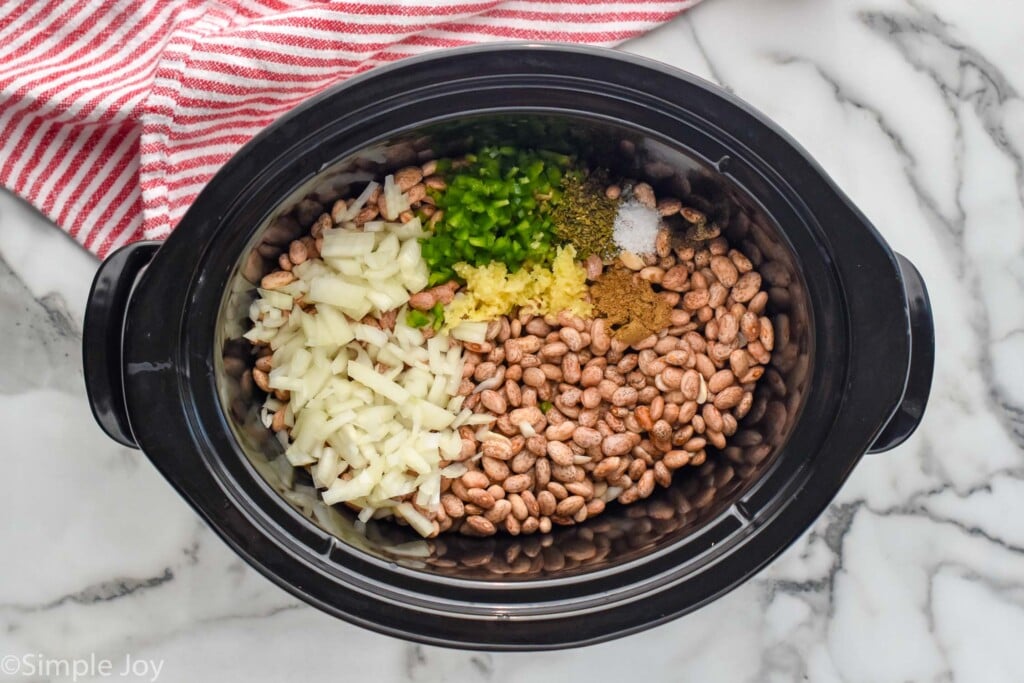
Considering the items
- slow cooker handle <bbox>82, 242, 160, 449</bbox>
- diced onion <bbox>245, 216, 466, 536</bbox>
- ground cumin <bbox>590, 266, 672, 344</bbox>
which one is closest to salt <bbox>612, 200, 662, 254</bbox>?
ground cumin <bbox>590, 266, 672, 344</bbox>

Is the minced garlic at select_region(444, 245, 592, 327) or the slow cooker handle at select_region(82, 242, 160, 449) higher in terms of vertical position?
the minced garlic at select_region(444, 245, 592, 327)

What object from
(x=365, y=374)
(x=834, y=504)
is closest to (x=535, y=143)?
(x=365, y=374)

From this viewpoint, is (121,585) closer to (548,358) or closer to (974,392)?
(548,358)

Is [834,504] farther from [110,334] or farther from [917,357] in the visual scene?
[110,334]

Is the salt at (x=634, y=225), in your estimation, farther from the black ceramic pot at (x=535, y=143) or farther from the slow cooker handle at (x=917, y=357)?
the slow cooker handle at (x=917, y=357)

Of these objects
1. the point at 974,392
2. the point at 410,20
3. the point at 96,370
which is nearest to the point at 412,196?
the point at 410,20

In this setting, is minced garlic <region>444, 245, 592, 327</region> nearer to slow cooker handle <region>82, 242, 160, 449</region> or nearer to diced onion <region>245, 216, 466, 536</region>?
diced onion <region>245, 216, 466, 536</region>
